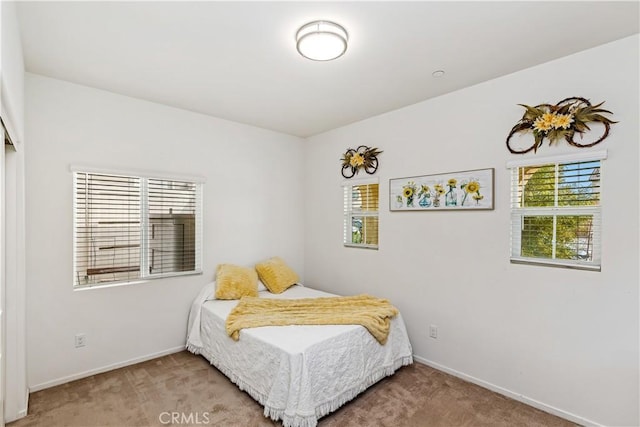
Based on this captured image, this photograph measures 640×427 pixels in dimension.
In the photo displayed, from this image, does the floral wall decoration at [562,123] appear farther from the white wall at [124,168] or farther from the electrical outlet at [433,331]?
the white wall at [124,168]

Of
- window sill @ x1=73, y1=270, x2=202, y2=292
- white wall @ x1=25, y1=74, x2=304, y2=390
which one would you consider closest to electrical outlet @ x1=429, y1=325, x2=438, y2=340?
white wall @ x1=25, y1=74, x2=304, y2=390

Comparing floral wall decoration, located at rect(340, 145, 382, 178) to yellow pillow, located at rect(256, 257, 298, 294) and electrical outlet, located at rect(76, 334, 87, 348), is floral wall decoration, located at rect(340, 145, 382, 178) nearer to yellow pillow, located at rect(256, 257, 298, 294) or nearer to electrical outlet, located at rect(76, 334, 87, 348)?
yellow pillow, located at rect(256, 257, 298, 294)

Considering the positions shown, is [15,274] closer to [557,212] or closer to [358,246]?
[358,246]

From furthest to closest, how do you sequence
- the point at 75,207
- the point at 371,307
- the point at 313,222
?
the point at 313,222, the point at 371,307, the point at 75,207

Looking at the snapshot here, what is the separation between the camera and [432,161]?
3061 mm

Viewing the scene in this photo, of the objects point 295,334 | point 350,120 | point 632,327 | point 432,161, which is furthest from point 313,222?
point 632,327

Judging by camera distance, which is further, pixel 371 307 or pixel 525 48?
pixel 371 307

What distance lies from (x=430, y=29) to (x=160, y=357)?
11.7 ft

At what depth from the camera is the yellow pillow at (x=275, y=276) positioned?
366 cm

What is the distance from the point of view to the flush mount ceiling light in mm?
1904

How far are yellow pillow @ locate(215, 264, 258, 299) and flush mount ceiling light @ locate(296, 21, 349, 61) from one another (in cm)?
229

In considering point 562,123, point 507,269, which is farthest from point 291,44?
point 507,269

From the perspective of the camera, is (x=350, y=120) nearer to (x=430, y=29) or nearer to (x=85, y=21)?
(x=430, y=29)

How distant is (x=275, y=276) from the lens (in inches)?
145
